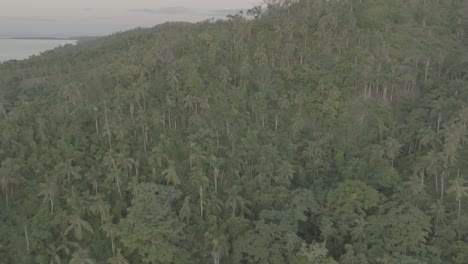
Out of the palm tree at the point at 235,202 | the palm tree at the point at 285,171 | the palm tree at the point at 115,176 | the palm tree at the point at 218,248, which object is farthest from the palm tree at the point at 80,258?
the palm tree at the point at 285,171

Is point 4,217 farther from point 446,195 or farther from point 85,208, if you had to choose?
point 446,195

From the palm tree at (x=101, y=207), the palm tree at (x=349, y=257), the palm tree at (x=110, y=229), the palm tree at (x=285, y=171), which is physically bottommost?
the palm tree at (x=349, y=257)

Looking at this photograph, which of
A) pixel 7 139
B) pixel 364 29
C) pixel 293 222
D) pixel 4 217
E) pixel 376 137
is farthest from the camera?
pixel 364 29

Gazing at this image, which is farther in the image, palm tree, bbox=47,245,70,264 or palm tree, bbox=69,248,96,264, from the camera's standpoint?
palm tree, bbox=47,245,70,264

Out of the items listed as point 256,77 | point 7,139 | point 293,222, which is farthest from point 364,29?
point 7,139

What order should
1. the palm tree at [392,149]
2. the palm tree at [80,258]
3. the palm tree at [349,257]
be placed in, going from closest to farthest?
the palm tree at [80,258], the palm tree at [349,257], the palm tree at [392,149]

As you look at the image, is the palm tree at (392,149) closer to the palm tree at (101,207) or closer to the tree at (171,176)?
the tree at (171,176)

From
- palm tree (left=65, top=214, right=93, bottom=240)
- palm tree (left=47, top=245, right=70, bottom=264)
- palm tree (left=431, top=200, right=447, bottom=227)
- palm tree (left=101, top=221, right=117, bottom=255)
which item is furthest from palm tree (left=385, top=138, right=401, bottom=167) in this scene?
palm tree (left=47, top=245, right=70, bottom=264)

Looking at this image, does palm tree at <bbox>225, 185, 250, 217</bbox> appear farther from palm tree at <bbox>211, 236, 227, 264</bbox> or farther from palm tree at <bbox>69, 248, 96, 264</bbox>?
palm tree at <bbox>69, 248, 96, 264</bbox>

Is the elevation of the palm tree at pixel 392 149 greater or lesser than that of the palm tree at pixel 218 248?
greater
